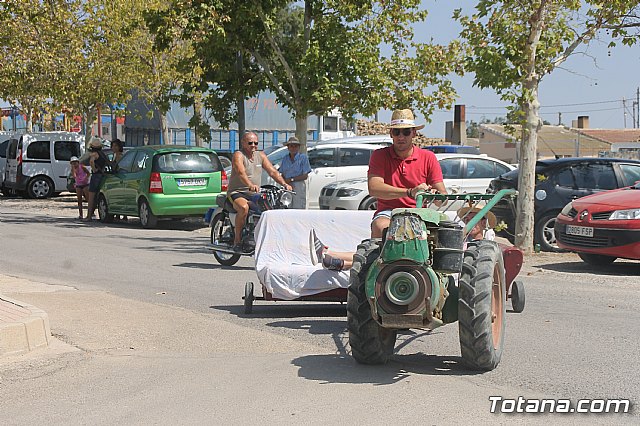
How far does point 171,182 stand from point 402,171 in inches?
528

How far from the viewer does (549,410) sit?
6340 millimetres

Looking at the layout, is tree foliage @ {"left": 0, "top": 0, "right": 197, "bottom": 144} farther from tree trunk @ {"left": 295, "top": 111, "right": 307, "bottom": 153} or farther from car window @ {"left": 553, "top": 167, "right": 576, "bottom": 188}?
car window @ {"left": 553, "top": 167, "right": 576, "bottom": 188}

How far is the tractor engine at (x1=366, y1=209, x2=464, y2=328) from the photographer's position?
685 cm

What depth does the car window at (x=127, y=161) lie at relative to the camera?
2272 cm

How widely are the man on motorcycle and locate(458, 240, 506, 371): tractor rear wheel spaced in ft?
22.6

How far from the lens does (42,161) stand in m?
33.9

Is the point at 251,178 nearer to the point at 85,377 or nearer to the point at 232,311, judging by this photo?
the point at 232,311

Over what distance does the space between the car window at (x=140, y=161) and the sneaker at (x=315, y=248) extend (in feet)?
40.4

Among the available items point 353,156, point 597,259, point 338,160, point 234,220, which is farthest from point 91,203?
point 597,259

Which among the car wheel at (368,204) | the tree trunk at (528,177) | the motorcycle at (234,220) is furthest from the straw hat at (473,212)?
the car wheel at (368,204)

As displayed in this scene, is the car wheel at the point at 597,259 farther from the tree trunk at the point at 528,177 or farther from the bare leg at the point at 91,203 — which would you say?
the bare leg at the point at 91,203

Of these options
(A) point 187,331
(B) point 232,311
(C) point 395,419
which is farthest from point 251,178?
(C) point 395,419

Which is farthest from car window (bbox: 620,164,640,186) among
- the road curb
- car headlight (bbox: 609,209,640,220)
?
the road curb

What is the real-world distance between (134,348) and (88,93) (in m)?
25.1
